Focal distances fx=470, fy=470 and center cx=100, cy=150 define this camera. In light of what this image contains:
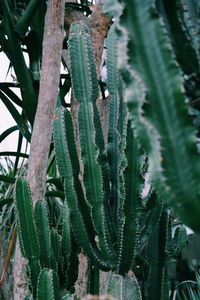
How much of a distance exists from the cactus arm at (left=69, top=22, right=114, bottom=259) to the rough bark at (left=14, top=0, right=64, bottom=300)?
20.7 inches

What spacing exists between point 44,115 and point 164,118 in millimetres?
1165

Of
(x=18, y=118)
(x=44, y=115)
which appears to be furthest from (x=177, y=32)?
(x=18, y=118)

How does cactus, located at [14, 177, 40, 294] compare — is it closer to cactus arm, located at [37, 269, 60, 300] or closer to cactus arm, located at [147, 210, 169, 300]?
cactus arm, located at [37, 269, 60, 300]

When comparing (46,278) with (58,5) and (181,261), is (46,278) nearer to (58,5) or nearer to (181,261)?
(58,5)

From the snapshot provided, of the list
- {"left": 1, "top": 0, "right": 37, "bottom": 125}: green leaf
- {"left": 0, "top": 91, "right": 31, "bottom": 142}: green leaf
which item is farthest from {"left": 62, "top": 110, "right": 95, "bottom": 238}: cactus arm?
{"left": 0, "top": 91, "right": 31, "bottom": 142}: green leaf

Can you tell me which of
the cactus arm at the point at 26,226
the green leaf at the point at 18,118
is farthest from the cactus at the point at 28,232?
the green leaf at the point at 18,118

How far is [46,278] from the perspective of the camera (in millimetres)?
1032

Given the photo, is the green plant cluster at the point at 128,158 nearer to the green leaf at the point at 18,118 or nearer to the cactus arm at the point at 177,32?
the cactus arm at the point at 177,32

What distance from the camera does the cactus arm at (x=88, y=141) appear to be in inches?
42.2

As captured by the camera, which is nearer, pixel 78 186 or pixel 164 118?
pixel 164 118

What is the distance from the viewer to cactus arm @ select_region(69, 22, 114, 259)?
1072 mm

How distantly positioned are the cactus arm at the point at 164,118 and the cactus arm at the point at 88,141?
47 cm

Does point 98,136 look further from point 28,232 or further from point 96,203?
point 28,232

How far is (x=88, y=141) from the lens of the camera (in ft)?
3.54
